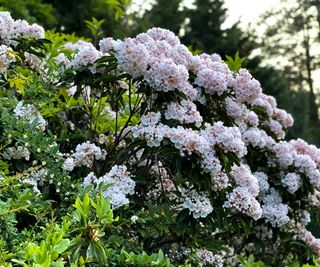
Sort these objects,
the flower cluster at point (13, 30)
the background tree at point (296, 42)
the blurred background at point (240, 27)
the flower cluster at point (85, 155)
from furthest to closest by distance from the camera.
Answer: the background tree at point (296, 42)
the blurred background at point (240, 27)
the flower cluster at point (13, 30)
the flower cluster at point (85, 155)

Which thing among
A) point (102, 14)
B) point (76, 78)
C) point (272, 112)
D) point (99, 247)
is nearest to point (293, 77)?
point (102, 14)

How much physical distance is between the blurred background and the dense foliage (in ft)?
18.8

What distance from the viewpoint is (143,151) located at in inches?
118

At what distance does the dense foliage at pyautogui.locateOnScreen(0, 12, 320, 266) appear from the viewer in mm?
2648

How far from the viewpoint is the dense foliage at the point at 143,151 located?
2.65m

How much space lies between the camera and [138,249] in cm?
258

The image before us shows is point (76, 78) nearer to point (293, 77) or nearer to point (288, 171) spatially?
point (288, 171)

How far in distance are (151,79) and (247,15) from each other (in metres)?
14.7

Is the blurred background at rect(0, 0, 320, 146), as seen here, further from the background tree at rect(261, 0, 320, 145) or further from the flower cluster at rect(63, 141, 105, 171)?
the flower cluster at rect(63, 141, 105, 171)

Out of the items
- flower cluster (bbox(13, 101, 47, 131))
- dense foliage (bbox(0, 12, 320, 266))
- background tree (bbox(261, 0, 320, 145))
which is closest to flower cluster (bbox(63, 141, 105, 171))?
dense foliage (bbox(0, 12, 320, 266))

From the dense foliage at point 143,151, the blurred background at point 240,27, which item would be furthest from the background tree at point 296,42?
the dense foliage at point 143,151

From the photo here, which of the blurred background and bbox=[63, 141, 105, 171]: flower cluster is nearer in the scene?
bbox=[63, 141, 105, 171]: flower cluster

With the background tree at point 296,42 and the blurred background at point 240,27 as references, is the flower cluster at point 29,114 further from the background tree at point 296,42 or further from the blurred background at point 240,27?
the background tree at point 296,42

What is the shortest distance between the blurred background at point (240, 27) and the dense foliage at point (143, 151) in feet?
18.8
